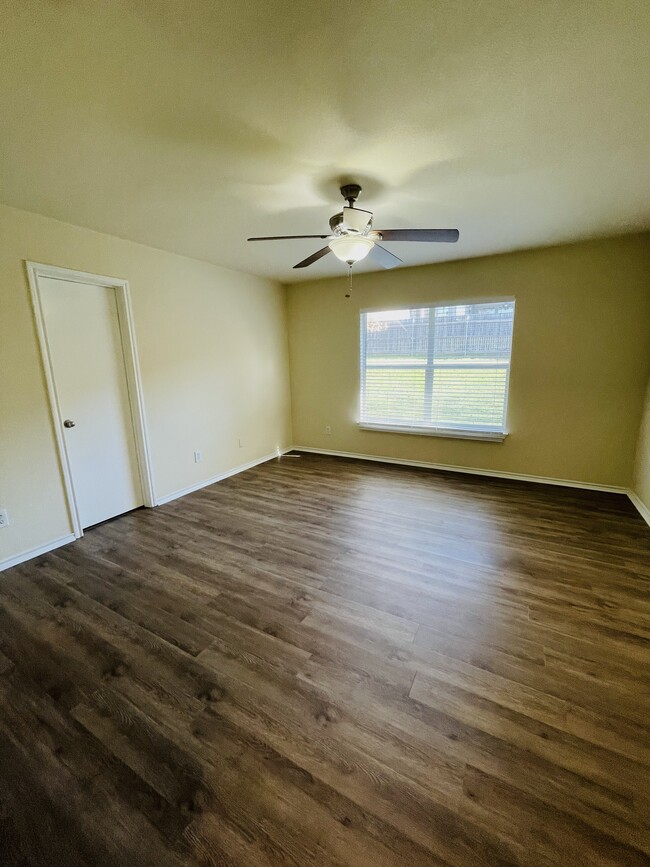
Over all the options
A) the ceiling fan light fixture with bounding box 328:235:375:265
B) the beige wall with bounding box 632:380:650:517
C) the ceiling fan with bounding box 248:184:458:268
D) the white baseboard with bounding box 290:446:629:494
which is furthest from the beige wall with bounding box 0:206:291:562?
the beige wall with bounding box 632:380:650:517

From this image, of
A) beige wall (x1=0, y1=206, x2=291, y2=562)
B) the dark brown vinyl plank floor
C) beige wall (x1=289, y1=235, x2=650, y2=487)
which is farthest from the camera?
beige wall (x1=289, y1=235, x2=650, y2=487)

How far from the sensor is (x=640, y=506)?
3150 mm

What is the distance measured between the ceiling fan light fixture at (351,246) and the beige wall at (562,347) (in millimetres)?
2106

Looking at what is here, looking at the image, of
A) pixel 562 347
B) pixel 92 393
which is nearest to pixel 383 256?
pixel 562 347

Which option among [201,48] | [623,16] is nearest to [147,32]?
[201,48]

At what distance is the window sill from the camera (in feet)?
13.1

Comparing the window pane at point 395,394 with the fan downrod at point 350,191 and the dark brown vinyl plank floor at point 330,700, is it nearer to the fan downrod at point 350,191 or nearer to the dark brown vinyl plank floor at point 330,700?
the dark brown vinyl plank floor at point 330,700

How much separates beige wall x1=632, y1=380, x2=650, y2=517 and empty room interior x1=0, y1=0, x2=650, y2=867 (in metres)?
0.04

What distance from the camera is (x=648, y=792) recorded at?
3.78ft

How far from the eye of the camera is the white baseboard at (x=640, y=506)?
2971mm

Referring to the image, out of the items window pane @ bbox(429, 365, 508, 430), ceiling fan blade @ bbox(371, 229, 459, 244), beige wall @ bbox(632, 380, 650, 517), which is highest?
ceiling fan blade @ bbox(371, 229, 459, 244)

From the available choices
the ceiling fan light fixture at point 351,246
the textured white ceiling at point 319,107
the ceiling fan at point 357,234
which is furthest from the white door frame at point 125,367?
the ceiling fan light fixture at point 351,246

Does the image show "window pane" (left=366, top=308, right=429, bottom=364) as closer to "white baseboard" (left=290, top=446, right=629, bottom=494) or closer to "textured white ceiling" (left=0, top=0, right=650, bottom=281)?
"white baseboard" (left=290, top=446, right=629, bottom=494)

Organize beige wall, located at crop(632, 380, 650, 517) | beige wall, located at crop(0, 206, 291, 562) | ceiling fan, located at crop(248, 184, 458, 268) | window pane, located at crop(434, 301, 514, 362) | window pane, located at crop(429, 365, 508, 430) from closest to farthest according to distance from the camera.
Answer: ceiling fan, located at crop(248, 184, 458, 268), beige wall, located at crop(0, 206, 291, 562), beige wall, located at crop(632, 380, 650, 517), window pane, located at crop(434, 301, 514, 362), window pane, located at crop(429, 365, 508, 430)
